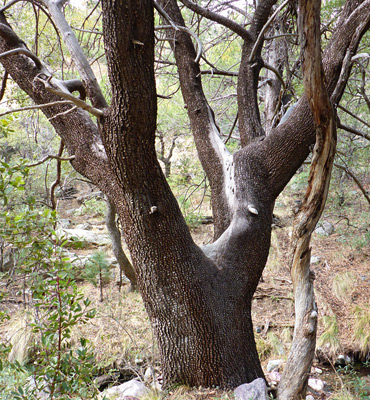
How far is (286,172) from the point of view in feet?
8.64

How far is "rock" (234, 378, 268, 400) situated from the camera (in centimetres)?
198

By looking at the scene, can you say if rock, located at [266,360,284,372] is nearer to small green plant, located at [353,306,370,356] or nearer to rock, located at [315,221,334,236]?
small green plant, located at [353,306,370,356]

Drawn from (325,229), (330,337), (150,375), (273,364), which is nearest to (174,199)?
(150,375)

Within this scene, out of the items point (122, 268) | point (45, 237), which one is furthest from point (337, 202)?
point (45, 237)

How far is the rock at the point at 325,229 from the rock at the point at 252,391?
496cm

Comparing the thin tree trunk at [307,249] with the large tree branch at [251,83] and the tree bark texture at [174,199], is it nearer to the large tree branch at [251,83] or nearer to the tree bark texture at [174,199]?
the tree bark texture at [174,199]

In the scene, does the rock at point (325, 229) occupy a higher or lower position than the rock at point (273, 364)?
higher

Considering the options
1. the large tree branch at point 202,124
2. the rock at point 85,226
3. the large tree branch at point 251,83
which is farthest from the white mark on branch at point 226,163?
the rock at point 85,226

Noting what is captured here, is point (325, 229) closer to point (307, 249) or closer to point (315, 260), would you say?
point (315, 260)

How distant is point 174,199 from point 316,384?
2500 mm

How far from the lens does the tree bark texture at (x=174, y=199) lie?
5.69 feet

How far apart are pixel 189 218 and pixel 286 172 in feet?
11.4

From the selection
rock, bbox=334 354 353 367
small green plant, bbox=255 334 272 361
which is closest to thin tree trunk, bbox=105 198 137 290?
small green plant, bbox=255 334 272 361

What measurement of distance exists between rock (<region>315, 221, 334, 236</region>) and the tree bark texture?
4.36m
